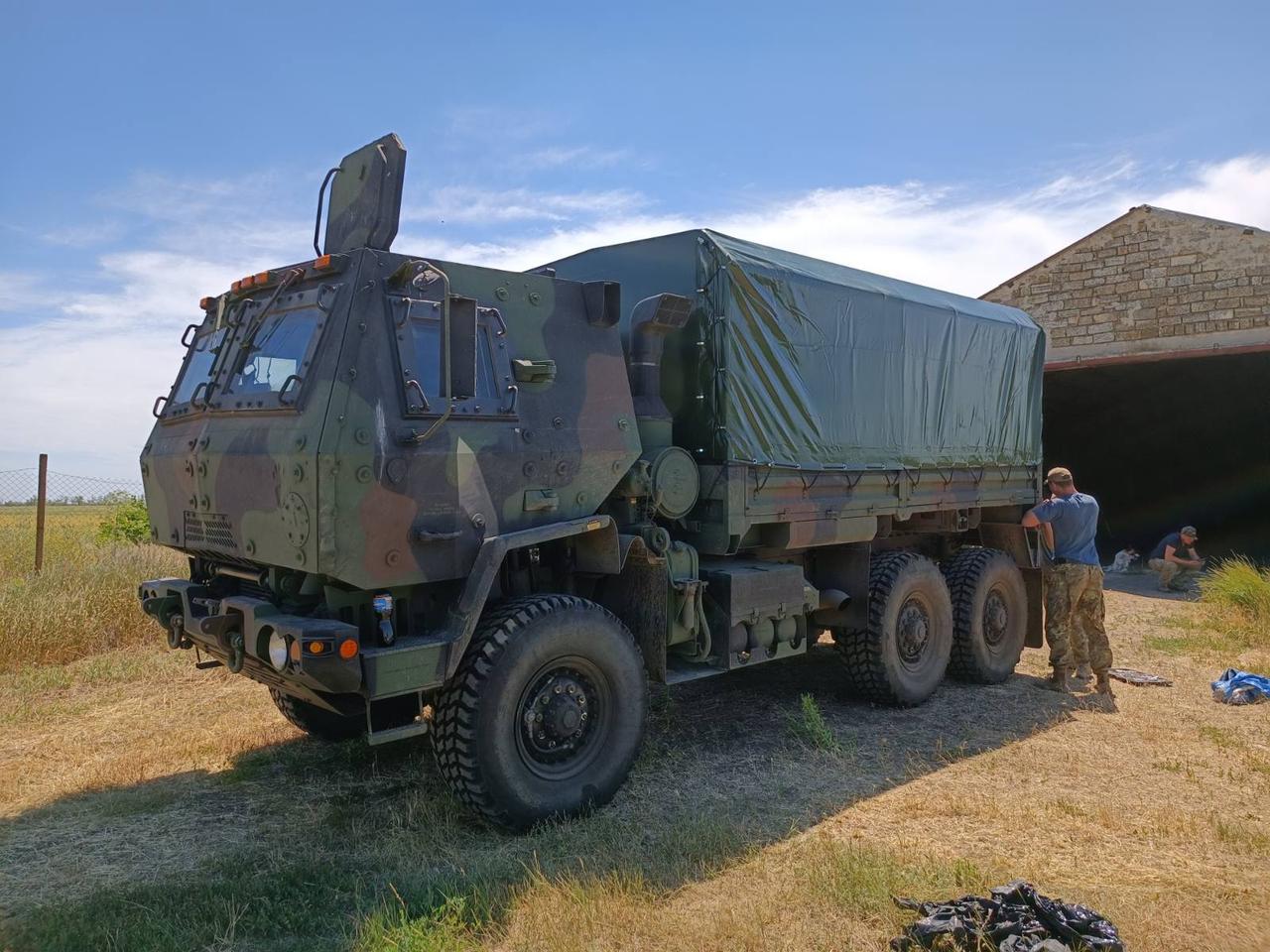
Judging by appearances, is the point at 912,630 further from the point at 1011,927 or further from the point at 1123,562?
the point at 1123,562

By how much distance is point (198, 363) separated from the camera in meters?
5.63

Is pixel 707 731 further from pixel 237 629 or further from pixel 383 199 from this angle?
pixel 383 199

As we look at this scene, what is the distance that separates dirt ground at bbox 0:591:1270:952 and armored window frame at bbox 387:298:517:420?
81.3 inches

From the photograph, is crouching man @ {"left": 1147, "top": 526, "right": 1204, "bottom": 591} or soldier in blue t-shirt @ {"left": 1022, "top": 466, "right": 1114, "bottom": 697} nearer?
soldier in blue t-shirt @ {"left": 1022, "top": 466, "right": 1114, "bottom": 697}

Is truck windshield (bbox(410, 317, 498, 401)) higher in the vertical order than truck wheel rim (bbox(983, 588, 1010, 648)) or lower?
higher

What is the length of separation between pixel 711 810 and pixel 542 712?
3.47 feet

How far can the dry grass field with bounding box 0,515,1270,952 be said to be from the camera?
3.77 meters

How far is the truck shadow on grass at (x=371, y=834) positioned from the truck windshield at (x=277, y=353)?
223 cm

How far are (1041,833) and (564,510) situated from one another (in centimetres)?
290

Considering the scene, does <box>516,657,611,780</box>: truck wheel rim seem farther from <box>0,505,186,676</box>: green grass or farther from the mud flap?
the mud flap

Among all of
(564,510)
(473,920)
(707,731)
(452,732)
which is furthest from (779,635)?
(473,920)

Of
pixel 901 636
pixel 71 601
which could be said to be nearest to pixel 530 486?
pixel 901 636

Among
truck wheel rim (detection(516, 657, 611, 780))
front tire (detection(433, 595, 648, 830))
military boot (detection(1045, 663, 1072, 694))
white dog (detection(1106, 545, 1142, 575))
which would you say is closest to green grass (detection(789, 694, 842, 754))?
front tire (detection(433, 595, 648, 830))

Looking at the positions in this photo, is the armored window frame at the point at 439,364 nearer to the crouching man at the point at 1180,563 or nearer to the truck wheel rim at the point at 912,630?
the truck wheel rim at the point at 912,630
